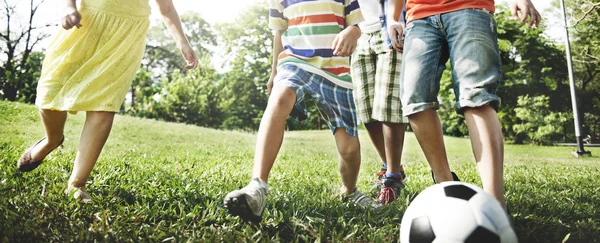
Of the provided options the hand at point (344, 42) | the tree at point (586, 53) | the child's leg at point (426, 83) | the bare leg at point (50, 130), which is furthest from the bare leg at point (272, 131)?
the tree at point (586, 53)

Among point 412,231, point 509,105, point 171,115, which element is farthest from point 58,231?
point 509,105

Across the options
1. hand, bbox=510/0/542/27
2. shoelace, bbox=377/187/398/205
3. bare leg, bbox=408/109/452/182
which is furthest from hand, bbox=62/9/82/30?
hand, bbox=510/0/542/27

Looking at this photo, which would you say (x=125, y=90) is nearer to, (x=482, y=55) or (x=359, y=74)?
(x=359, y=74)

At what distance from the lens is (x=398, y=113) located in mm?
2205

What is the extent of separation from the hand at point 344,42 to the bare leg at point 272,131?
256 mm

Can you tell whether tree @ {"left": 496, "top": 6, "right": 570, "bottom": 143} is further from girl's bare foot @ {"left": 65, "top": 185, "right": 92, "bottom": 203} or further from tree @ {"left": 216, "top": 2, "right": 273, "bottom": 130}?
girl's bare foot @ {"left": 65, "top": 185, "right": 92, "bottom": 203}

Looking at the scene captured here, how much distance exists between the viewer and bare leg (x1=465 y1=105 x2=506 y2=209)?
4.97 feet

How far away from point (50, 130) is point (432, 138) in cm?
172

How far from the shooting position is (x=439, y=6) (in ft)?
5.71

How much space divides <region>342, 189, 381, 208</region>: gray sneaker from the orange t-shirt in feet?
2.58

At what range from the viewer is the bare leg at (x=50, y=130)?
2.05 metres

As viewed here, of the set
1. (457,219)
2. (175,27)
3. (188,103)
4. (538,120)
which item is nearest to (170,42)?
(188,103)

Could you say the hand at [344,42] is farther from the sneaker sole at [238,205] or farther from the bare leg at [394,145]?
the sneaker sole at [238,205]

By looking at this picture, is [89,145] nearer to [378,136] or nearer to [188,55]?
[188,55]
